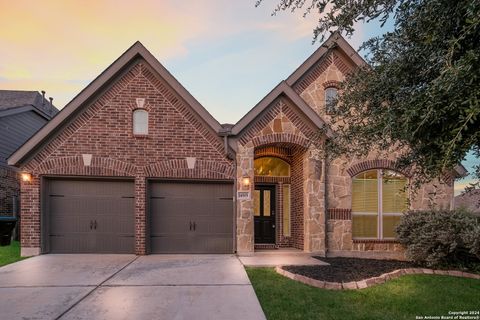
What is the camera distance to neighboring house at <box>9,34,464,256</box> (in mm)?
10773

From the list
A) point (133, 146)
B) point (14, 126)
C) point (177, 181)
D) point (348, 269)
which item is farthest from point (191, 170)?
point (14, 126)

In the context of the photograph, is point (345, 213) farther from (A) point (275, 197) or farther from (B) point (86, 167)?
(B) point (86, 167)

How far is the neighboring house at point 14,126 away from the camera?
1484 centimetres

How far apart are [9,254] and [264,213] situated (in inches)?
342

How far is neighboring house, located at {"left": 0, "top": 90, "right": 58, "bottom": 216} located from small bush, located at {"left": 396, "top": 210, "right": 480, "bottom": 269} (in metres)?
16.0

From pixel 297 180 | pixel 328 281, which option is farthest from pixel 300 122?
pixel 328 281

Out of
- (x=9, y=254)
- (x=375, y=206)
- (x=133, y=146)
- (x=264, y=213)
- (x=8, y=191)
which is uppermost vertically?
(x=133, y=146)

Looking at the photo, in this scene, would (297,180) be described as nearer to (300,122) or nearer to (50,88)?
(300,122)

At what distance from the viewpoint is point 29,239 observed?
34.4ft

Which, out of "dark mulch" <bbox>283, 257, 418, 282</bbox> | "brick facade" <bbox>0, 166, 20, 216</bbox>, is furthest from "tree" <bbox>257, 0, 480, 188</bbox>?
"brick facade" <bbox>0, 166, 20, 216</bbox>

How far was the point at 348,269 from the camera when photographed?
8844mm

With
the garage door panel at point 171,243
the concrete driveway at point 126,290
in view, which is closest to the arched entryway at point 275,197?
the garage door panel at point 171,243

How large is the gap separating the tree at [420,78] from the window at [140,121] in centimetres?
771

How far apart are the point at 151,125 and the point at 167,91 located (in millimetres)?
1267
